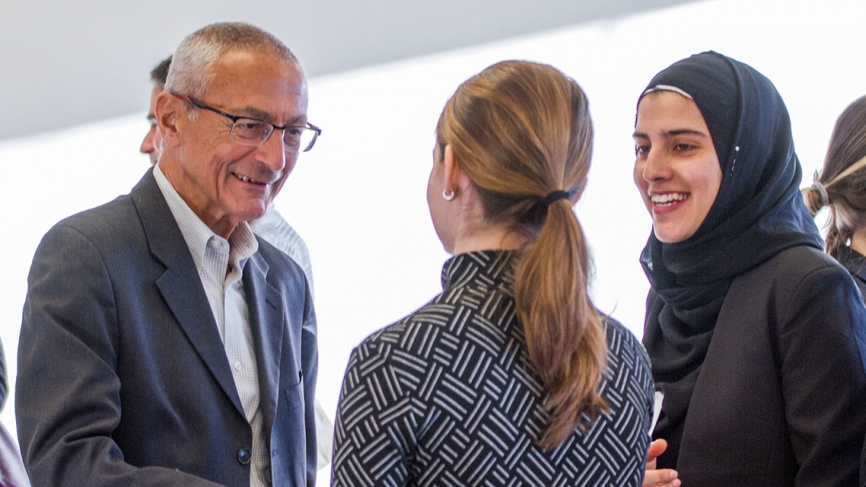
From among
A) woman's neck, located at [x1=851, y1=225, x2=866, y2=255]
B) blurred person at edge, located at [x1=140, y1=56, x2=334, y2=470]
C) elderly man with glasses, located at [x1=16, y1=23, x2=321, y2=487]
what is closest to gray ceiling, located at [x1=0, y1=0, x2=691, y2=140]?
blurred person at edge, located at [x1=140, y1=56, x2=334, y2=470]

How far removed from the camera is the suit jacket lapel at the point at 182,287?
5.53 ft

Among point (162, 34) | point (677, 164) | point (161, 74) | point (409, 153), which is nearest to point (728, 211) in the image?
point (677, 164)

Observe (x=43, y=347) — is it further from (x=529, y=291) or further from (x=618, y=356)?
(x=618, y=356)

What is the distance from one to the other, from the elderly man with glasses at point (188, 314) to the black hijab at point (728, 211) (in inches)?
31.9

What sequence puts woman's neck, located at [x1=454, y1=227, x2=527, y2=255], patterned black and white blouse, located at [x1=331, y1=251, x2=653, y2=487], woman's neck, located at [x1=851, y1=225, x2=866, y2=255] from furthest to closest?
woman's neck, located at [x1=851, y1=225, x2=866, y2=255] → woman's neck, located at [x1=454, y1=227, x2=527, y2=255] → patterned black and white blouse, located at [x1=331, y1=251, x2=653, y2=487]

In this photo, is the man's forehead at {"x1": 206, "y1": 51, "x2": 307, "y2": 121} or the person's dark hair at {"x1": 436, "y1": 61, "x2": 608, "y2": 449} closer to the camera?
the person's dark hair at {"x1": 436, "y1": 61, "x2": 608, "y2": 449}

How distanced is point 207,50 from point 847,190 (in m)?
1.53

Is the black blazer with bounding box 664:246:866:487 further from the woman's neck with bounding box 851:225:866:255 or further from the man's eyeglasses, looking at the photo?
the man's eyeglasses

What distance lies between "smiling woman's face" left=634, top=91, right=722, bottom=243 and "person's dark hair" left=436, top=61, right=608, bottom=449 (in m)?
0.77

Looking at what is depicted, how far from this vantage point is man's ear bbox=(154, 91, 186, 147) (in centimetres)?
184

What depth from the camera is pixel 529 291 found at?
4.20 ft

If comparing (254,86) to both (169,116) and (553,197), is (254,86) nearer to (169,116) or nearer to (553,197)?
(169,116)

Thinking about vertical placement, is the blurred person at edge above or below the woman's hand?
above

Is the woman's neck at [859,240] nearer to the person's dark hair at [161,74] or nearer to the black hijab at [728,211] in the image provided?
the black hijab at [728,211]
